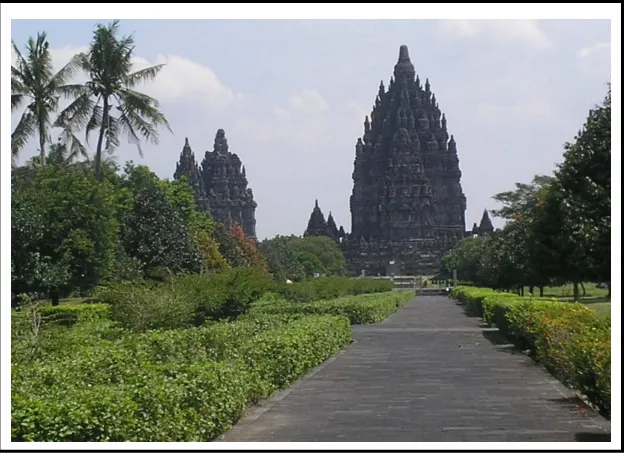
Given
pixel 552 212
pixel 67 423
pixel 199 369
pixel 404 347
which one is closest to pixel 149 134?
pixel 552 212

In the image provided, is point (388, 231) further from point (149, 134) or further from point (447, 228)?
point (149, 134)

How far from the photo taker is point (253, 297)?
2739cm

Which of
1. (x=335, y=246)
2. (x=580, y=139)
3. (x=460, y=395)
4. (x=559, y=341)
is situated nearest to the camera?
(x=460, y=395)

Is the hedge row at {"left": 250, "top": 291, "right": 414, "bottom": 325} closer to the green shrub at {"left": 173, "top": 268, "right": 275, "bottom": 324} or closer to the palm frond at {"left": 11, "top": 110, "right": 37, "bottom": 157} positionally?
the green shrub at {"left": 173, "top": 268, "right": 275, "bottom": 324}

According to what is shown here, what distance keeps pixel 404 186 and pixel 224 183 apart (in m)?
20.9

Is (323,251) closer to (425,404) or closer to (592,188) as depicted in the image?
(592,188)

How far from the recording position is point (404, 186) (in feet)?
381

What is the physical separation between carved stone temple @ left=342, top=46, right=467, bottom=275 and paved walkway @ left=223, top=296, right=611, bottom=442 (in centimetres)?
9727

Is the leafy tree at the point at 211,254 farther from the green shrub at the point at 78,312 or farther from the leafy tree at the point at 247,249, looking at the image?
the green shrub at the point at 78,312

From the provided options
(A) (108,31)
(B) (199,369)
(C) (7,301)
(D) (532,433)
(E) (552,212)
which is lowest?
(D) (532,433)

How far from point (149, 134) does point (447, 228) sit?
91.9 m

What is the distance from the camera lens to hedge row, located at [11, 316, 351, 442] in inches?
299

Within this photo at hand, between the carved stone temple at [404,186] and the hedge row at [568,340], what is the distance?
305 ft

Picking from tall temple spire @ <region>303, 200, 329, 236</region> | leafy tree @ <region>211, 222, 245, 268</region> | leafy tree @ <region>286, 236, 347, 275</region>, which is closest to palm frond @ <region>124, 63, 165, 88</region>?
leafy tree @ <region>211, 222, 245, 268</region>
